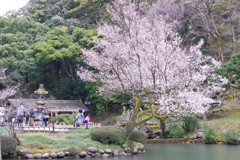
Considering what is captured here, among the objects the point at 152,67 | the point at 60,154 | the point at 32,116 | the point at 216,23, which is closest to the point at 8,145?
the point at 60,154

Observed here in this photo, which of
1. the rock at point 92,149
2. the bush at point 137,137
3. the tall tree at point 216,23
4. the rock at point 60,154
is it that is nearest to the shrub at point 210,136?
the bush at point 137,137

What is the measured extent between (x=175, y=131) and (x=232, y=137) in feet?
12.3

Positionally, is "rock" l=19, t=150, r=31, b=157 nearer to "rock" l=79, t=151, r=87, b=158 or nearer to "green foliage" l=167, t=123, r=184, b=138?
"rock" l=79, t=151, r=87, b=158

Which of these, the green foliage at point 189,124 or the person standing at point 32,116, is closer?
the person standing at point 32,116

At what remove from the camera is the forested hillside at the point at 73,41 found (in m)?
26.9

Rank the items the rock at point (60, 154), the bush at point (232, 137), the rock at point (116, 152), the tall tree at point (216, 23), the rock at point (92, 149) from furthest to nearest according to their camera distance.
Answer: the tall tree at point (216, 23)
the bush at point (232, 137)
the rock at point (116, 152)
the rock at point (92, 149)
the rock at point (60, 154)

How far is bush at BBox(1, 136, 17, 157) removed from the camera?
11.2 metres

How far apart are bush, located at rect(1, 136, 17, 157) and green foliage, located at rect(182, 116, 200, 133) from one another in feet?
36.3

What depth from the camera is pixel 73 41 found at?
31.4 meters

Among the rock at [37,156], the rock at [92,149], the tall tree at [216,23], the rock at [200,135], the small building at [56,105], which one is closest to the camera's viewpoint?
the rock at [37,156]

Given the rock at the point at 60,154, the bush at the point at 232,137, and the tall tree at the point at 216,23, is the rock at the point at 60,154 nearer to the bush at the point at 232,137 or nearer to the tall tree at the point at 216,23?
the bush at the point at 232,137

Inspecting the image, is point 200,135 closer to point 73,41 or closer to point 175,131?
point 175,131

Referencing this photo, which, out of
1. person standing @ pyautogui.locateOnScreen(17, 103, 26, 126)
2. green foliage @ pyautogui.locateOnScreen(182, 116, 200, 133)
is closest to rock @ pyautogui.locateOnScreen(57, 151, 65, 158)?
person standing @ pyautogui.locateOnScreen(17, 103, 26, 126)

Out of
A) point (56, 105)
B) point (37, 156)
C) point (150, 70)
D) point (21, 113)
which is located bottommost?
point (37, 156)
